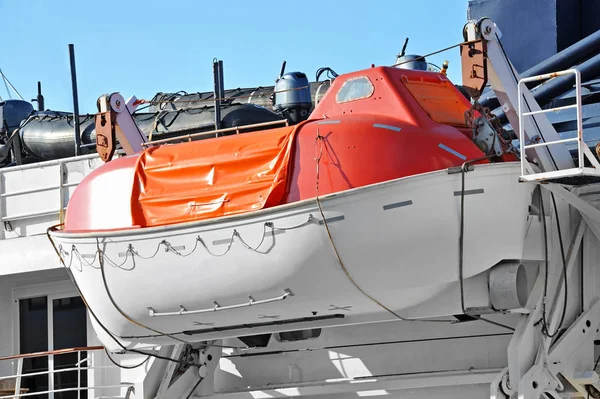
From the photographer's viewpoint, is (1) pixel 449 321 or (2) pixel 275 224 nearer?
(2) pixel 275 224

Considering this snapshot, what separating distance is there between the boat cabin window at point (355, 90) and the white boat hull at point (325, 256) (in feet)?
4.12

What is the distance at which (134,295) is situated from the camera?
9336mm

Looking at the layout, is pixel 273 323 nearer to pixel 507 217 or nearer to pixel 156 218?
pixel 156 218

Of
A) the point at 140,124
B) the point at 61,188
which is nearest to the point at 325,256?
the point at 61,188

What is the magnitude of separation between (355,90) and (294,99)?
422 cm

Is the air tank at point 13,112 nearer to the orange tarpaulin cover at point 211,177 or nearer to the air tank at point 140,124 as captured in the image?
the air tank at point 140,124

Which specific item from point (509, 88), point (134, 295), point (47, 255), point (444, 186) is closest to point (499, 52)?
point (509, 88)

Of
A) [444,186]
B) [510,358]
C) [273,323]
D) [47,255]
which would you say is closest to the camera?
Result: [444,186]

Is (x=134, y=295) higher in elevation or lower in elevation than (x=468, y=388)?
higher

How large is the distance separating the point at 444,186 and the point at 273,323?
2133 millimetres

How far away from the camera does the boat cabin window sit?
9039mm

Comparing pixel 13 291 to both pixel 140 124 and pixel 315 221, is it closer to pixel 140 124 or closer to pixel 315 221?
pixel 140 124

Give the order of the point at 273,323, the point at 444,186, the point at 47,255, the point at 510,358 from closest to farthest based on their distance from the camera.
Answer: the point at 444,186, the point at 510,358, the point at 273,323, the point at 47,255

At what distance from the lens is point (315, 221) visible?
8.27 meters
